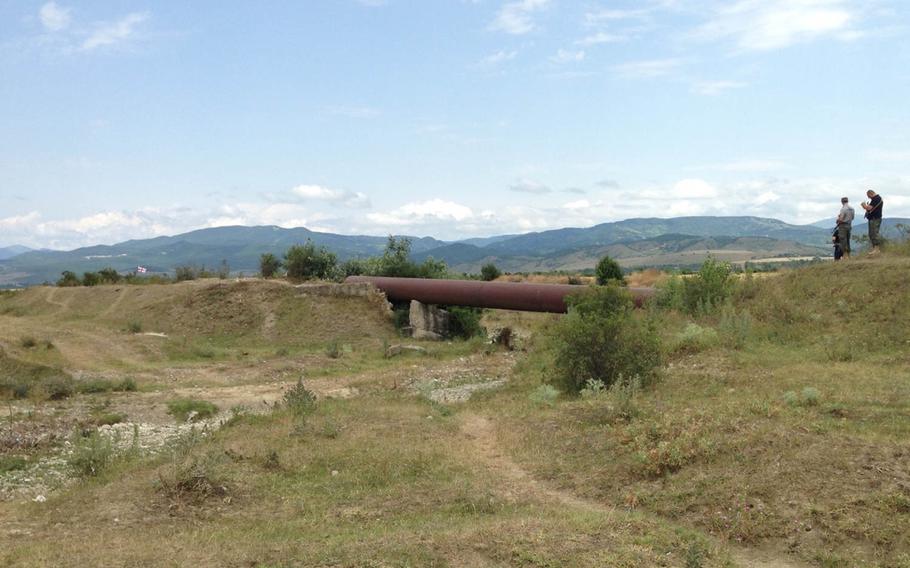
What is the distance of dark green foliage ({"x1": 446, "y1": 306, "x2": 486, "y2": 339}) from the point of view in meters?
31.0

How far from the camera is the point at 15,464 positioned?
37.8 feet

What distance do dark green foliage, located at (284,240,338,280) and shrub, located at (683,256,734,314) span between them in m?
26.3

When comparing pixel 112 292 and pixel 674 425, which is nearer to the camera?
pixel 674 425

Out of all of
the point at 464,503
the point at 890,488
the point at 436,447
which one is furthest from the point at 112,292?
the point at 890,488

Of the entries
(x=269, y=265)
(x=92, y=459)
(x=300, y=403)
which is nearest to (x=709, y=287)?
(x=300, y=403)

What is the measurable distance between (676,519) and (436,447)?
4214mm

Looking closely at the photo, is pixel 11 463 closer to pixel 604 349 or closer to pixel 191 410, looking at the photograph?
pixel 191 410

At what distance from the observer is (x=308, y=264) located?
44125 mm

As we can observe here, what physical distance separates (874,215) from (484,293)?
13763 millimetres

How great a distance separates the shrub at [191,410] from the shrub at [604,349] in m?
8.22

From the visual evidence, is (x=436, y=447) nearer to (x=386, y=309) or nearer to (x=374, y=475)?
(x=374, y=475)

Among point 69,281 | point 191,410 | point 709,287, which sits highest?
point 69,281

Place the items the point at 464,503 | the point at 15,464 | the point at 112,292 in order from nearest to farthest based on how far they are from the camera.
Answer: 1. the point at 464,503
2. the point at 15,464
3. the point at 112,292

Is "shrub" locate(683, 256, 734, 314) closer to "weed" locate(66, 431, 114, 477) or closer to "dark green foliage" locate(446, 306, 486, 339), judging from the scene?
"dark green foliage" locate(446, 306, 486, 339)
